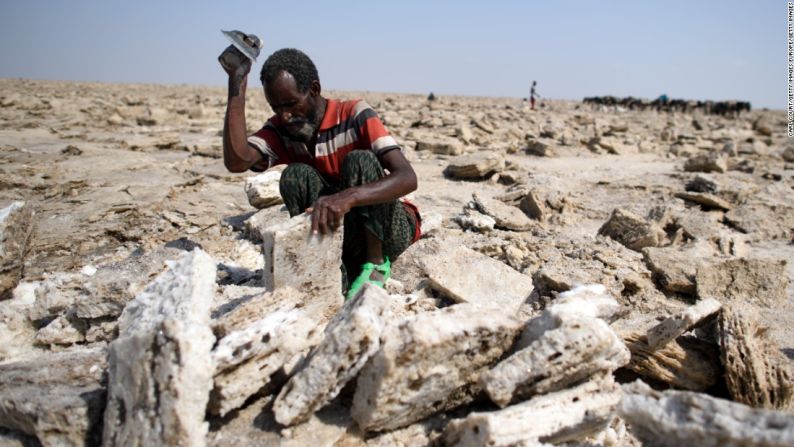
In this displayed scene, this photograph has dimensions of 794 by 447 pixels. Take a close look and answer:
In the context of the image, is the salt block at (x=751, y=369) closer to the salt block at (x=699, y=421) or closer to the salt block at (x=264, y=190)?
the salt block at (x=699, y=421)

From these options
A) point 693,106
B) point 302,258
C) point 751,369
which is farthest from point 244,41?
point 693,106

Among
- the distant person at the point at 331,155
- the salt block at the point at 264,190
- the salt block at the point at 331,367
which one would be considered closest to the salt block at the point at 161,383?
the salt block at the point at 331,367

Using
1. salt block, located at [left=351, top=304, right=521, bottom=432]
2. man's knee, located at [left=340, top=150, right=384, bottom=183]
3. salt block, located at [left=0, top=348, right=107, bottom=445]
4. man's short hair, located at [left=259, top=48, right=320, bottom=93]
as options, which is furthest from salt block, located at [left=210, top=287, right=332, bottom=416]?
man's short hair, located at [left=259, top=48, right=320, bottom=93]

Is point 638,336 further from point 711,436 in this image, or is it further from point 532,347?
point 711,436

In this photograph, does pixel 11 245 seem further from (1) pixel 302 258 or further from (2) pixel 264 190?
(1) pixel 302 258

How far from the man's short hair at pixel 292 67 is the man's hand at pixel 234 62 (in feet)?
0.47

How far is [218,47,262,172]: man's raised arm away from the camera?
8.36 feet

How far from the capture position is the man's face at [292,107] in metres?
2.44

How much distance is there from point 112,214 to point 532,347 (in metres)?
4.07

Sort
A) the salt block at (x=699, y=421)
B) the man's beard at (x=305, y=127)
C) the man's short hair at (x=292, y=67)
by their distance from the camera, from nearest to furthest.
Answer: the salt block at (x=699, y=421) < the man's short hair at (x=292, y=67) < the man's beard at (x=305, y=127)

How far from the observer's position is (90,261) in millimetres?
3430

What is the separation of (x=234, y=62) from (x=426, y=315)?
1.74 meters

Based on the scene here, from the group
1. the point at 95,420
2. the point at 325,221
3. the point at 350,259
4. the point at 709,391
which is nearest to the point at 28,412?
the point at 95,420

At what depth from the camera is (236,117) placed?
2588 mm
